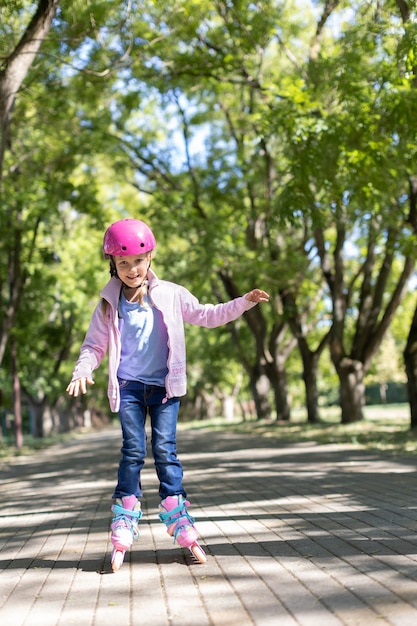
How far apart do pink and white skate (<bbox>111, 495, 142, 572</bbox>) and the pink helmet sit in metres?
1.51

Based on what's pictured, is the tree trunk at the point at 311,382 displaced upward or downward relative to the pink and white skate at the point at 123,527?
upward

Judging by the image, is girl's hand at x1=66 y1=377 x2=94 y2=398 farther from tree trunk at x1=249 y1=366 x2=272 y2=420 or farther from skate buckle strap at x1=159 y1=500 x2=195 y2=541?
tree trunk at x1=249 y1=366 x2=272 y2=420

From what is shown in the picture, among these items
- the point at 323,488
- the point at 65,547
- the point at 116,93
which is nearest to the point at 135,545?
the point at 65,547

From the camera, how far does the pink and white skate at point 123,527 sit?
4.92 metres

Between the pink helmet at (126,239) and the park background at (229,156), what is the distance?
18.2 feet

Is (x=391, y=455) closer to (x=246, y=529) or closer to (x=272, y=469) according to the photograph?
(x=272, y=469)

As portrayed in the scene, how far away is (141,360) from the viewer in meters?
5.24

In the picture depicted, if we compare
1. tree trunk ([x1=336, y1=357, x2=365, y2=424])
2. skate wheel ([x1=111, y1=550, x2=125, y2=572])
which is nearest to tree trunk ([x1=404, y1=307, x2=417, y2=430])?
tree trunk ([x1=336, y1=357, x2=365, y2=424])

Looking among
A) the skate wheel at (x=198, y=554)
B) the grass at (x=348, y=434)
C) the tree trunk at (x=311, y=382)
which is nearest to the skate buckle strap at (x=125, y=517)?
the skate wheel at (x=198, y=554)

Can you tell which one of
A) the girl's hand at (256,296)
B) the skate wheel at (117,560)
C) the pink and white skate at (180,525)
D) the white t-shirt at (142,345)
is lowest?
the skate wheel at (117,560)

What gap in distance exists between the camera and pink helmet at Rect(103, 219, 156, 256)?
5074 millimetres

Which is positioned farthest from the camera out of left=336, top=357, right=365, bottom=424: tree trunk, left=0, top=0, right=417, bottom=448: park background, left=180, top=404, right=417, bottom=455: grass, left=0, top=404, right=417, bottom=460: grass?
left=336, top=357, right=365, bottom=424: tree trunk

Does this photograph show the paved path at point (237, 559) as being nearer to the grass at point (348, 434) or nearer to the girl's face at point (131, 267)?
the girl's face at point (131, 267)

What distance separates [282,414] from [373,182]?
58.8 feet
